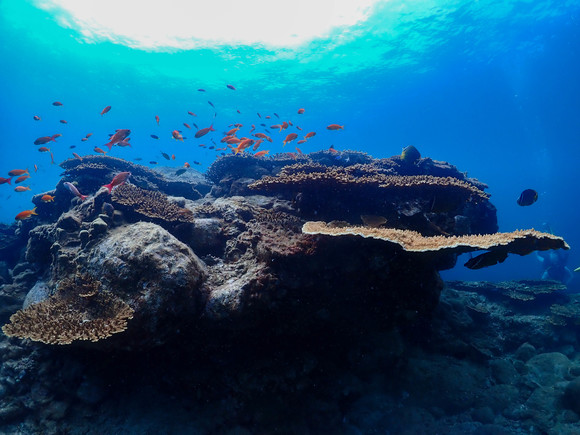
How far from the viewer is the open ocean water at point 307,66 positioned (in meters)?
25.8

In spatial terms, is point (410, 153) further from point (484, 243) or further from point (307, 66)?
point (307, 66)

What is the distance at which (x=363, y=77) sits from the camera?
38.3 metres

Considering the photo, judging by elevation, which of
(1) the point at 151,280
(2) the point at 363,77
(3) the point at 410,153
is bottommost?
(1) the point at 151,280

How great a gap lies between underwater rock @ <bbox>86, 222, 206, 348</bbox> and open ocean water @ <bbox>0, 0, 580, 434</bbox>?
1163mm

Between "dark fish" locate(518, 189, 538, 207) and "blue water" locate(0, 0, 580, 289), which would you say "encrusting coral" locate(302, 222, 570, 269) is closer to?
"dark fish" locate(518, 189, 538, 207)

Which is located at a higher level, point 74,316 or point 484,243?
point 484,243

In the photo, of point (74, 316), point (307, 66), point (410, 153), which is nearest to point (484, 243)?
point (74, 316)

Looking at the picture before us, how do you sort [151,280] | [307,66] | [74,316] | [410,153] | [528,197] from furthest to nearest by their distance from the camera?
[307,66]
[410,153]
[528,197]
[74,316]
[151,280]

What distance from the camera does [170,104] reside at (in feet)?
167

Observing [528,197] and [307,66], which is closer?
[528,197]

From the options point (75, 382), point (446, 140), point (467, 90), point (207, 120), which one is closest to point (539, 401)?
point (75, 382)

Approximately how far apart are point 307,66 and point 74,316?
36.9m

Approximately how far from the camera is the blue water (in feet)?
89.5

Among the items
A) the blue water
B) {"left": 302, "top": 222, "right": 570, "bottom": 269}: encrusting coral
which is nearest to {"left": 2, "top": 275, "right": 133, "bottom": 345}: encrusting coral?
{"left": 302, "top": 222, "right": 570, "bottom": 269}: encrusting coral
